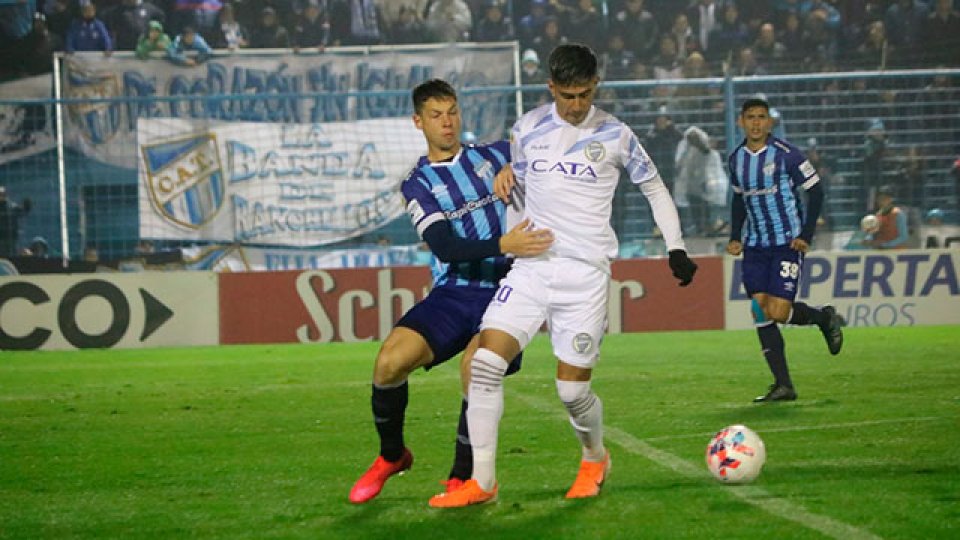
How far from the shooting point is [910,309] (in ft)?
55.9

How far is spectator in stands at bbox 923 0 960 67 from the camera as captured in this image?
2061cm

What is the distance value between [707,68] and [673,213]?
15371 millimetres

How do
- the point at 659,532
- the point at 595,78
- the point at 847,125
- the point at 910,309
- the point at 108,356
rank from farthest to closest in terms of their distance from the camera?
1. the point at 847,125
2. the point at 910,309
3. the point at 108,356
4. the point at 595,78
5. the point at 659,532

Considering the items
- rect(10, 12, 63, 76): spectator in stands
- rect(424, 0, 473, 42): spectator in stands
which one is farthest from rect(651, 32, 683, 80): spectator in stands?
rect(10, 12, 63, 76): spectator in stands

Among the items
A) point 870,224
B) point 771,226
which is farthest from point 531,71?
point 771,226

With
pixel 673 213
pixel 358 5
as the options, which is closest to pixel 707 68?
pixel 358 5

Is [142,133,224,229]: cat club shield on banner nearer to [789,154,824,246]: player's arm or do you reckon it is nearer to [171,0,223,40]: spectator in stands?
[171,0,223,40]: spectator in stands

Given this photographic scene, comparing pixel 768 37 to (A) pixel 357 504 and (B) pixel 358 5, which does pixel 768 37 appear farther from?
(A) pixel 357 504

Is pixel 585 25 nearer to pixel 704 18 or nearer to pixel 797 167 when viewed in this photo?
pixel 704 18

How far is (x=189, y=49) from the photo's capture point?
20.1 m

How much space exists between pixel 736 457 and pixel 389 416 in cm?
144

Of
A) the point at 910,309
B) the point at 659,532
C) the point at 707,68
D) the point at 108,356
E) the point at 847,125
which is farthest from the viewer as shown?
the point at 707,68

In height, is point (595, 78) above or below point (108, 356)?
above

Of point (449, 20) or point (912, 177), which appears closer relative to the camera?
point (912, 177)
